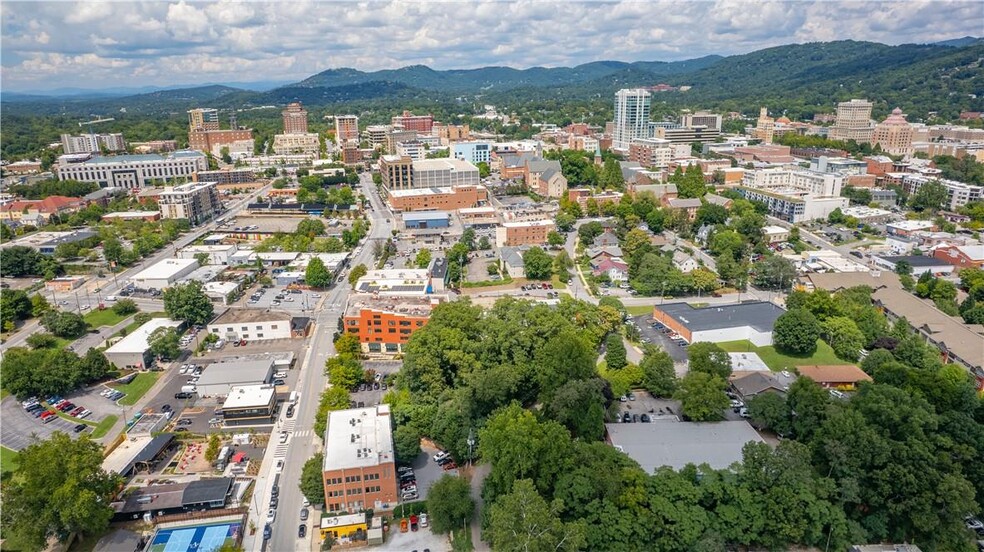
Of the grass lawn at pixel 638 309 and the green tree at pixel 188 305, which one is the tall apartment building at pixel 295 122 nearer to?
the green tree at pixel 188 305

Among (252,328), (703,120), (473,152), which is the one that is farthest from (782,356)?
(703,120)

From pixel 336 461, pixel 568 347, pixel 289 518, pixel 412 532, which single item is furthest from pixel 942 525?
pixel 289 518

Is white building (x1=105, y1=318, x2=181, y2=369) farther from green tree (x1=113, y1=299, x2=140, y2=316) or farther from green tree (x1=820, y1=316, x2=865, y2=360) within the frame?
green tree (x1=820, y1=316, x2=865, y2=360)

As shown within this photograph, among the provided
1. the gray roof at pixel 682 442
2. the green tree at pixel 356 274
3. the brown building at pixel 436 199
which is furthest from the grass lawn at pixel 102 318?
the gray roof at pixel 682 442

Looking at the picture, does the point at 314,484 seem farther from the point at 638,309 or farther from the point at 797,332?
the point at 797,332

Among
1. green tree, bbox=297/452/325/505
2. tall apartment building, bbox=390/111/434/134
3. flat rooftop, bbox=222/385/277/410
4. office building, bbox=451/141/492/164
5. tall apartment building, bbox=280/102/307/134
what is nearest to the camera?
green tree, bbox=297/452/325/505

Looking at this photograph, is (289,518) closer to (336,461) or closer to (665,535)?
(336,461)

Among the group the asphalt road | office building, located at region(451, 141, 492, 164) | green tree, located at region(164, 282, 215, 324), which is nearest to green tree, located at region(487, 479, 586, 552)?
the asphalt road
